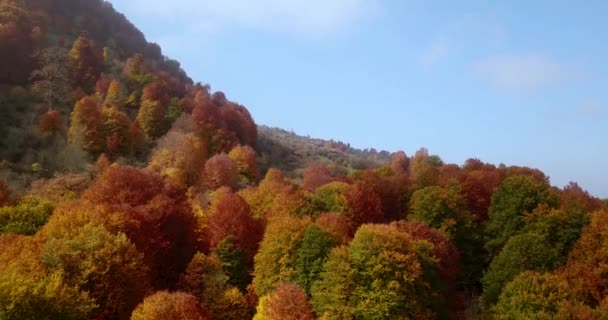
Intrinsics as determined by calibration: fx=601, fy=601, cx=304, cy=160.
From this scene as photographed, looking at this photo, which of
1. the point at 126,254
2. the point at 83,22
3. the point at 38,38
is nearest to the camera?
the point at 126,254

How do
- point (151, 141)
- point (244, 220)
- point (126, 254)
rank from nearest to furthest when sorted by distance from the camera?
point (126, 254) → point (244, 220) → point (151, 141)

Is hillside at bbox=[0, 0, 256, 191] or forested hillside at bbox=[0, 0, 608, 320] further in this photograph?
hillside at bbox=[0, 0, 256, 191]

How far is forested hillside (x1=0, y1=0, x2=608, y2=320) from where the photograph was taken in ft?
129

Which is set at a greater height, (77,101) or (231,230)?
(77,101)

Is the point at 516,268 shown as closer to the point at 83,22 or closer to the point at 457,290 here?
the point at 457,290

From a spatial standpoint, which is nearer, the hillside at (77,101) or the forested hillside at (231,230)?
the forested hillside at (231,230)

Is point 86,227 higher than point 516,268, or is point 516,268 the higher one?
point 516,268

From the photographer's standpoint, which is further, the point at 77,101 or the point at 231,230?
the point at 77,101

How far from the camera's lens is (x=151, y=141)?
314 feet

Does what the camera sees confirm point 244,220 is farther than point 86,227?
Yes

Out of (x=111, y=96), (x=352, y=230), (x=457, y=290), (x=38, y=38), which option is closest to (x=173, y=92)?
(x=111, y=96)

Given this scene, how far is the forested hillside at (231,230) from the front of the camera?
39281mm

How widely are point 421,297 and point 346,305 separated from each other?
533 cm

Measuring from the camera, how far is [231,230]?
55062 mm
